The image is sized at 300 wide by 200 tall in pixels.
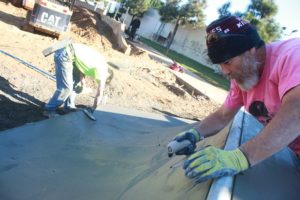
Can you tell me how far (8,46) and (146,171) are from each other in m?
7.19

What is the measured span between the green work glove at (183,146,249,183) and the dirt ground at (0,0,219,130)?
349cm

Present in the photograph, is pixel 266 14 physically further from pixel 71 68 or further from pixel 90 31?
pixel 71 68

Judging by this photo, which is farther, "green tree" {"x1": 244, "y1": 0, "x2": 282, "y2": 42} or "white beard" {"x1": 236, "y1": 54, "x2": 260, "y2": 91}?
"green tree" {"x1": 244, "y1": 0, "x2": 282, "y2": 42}

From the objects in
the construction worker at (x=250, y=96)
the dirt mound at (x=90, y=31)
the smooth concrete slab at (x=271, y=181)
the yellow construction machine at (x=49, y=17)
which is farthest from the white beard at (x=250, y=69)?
the dirt mound at (x=90, y=31)

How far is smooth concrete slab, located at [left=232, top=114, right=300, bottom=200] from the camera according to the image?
1880 millimetres

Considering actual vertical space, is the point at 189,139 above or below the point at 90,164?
above

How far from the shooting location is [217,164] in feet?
5.64

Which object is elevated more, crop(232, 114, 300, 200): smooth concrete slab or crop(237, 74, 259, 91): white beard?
crop(237, 74, 259, 91): white beard

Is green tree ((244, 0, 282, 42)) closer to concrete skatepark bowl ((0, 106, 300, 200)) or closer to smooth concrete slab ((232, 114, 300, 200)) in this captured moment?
concrete skatepark bowl ((0, 106, 300, 200))

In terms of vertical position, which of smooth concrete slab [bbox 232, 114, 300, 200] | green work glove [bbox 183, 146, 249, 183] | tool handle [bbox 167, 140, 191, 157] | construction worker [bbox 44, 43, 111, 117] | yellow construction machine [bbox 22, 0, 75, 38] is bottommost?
yellow construction machine [bbox 22, 0, 75, 38]

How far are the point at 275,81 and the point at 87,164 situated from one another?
1.98 m

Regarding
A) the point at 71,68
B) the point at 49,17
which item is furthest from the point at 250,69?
the point at 49,17

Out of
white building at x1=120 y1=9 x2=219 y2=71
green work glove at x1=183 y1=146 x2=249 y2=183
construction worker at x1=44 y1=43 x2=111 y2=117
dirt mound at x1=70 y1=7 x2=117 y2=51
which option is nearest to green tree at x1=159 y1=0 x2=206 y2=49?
white building at x1=120 y1=9 x2=219 y2=71

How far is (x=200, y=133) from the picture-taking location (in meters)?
2.73
